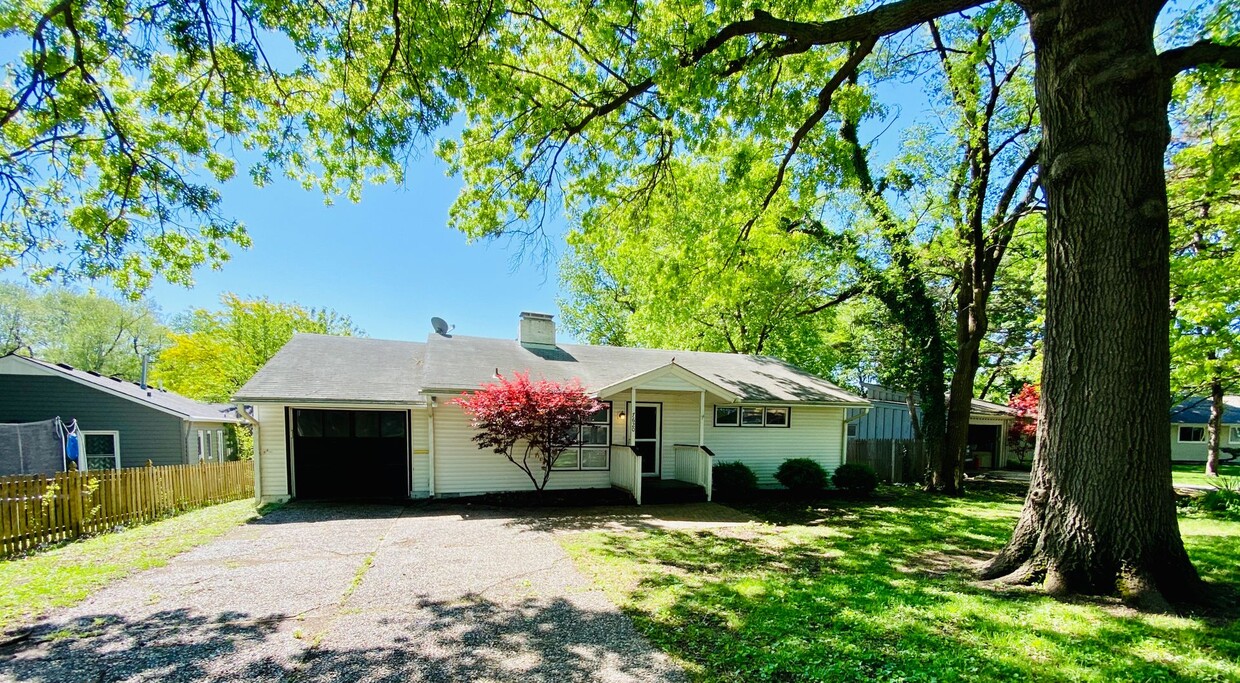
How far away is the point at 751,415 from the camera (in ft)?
43.5

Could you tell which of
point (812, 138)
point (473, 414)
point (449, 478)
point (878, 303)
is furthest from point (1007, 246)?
point (449, 478)

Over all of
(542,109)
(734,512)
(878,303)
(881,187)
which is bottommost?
(734,512)

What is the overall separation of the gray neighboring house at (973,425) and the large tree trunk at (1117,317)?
1483 centimetres

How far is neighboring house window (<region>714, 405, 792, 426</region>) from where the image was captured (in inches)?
512

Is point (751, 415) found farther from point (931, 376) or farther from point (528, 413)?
point (528, 413)

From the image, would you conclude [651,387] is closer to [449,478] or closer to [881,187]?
[449,478]

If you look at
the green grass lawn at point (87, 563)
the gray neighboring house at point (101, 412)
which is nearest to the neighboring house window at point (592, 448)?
the green grass lawn at point (87, 563)

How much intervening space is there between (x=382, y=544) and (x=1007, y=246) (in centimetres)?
1571

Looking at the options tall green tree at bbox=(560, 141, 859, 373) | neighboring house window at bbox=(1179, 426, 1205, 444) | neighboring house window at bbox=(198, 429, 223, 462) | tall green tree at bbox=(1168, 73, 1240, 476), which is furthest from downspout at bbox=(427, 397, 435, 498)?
neighboring house window at bbox=(1179, 426, 1205, 444)

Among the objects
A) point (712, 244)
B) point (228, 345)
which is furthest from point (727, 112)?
point (228, 345)

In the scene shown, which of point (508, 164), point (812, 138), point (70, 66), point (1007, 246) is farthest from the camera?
point (1007, 246)

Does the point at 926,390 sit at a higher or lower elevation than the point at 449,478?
higher

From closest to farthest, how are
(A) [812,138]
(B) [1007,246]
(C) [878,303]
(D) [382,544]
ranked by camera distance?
(D) [382,544] < (A) [812,138] < (B) [1007,246] < (C) [878,303]

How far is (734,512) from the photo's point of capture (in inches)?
397
